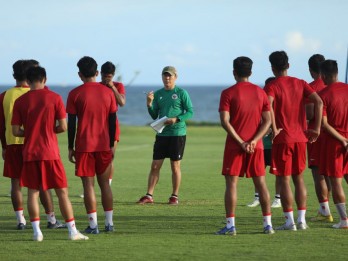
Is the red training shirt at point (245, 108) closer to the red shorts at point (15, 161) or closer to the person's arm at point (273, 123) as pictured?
the person's arm at point (273, 123)

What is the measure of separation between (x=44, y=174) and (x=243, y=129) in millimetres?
2372

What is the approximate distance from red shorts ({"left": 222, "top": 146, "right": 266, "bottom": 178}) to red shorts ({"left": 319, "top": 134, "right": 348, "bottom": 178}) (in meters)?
1.06

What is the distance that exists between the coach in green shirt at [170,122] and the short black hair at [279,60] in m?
3.92

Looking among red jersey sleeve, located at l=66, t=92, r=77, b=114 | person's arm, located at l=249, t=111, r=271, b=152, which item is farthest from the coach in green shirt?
person's arm, located at l=249, t=111, r=271, b=152

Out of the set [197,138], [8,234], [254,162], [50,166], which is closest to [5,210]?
[8,234]

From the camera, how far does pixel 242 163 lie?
36.3 ft

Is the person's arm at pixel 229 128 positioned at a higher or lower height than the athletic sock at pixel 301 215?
higher

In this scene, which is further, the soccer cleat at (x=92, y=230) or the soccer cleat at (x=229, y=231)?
the soccer cleat at (x=92, y=230)

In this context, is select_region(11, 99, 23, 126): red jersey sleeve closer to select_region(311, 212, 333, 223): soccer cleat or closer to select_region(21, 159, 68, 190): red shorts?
select_region(21, 159, 68, 190): red shorts

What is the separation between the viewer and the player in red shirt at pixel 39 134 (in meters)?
10.6

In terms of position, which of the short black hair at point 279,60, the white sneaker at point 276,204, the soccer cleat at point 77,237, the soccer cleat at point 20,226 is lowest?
the white sneaker at point 276,204

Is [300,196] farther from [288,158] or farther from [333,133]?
[333,133]

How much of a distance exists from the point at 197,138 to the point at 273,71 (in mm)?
24758

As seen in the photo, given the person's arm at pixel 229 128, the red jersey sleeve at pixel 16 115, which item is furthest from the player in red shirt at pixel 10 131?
Answer: the person's arm at pixel 229 128
